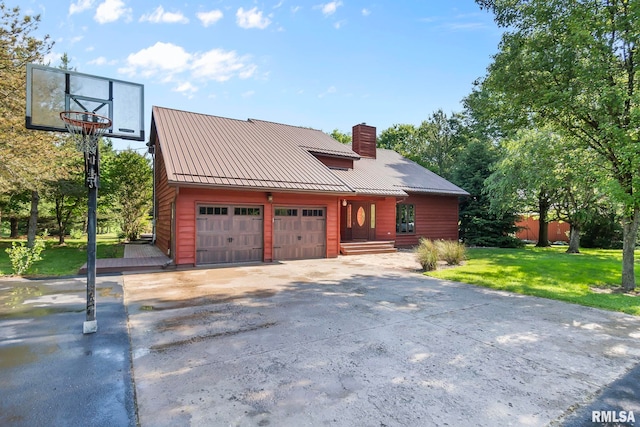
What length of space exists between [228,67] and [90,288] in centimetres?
1262

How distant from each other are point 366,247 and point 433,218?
19.3ft

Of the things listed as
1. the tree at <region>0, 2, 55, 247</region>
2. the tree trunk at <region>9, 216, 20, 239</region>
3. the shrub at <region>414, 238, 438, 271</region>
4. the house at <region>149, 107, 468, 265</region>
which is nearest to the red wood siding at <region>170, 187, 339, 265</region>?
the house at <region>149, 107, 468, 265</region>

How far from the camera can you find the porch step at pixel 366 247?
1388cm

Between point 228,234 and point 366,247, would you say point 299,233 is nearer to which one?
point 228,234

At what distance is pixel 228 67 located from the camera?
1461 centimetres

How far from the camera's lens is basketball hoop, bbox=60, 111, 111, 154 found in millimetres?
4625

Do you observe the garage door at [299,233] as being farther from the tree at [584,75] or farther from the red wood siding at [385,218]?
the tree at [584,75]

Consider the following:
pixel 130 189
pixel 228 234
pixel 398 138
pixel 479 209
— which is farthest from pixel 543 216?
pixel 130 189

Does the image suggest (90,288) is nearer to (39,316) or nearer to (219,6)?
(39,316)

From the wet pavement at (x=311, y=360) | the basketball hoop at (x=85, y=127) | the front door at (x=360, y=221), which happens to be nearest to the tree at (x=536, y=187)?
the front door at (x=360, y=221)

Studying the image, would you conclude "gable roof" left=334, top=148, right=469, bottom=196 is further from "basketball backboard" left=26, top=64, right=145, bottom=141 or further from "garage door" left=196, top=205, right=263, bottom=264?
"basketball backboard" left=26, top=64, right=145, bottom=141

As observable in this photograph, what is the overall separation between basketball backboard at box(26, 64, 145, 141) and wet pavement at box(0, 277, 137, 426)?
2.92 m

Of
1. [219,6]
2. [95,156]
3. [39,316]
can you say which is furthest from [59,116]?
[219,6]

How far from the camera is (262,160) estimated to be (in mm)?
12531
